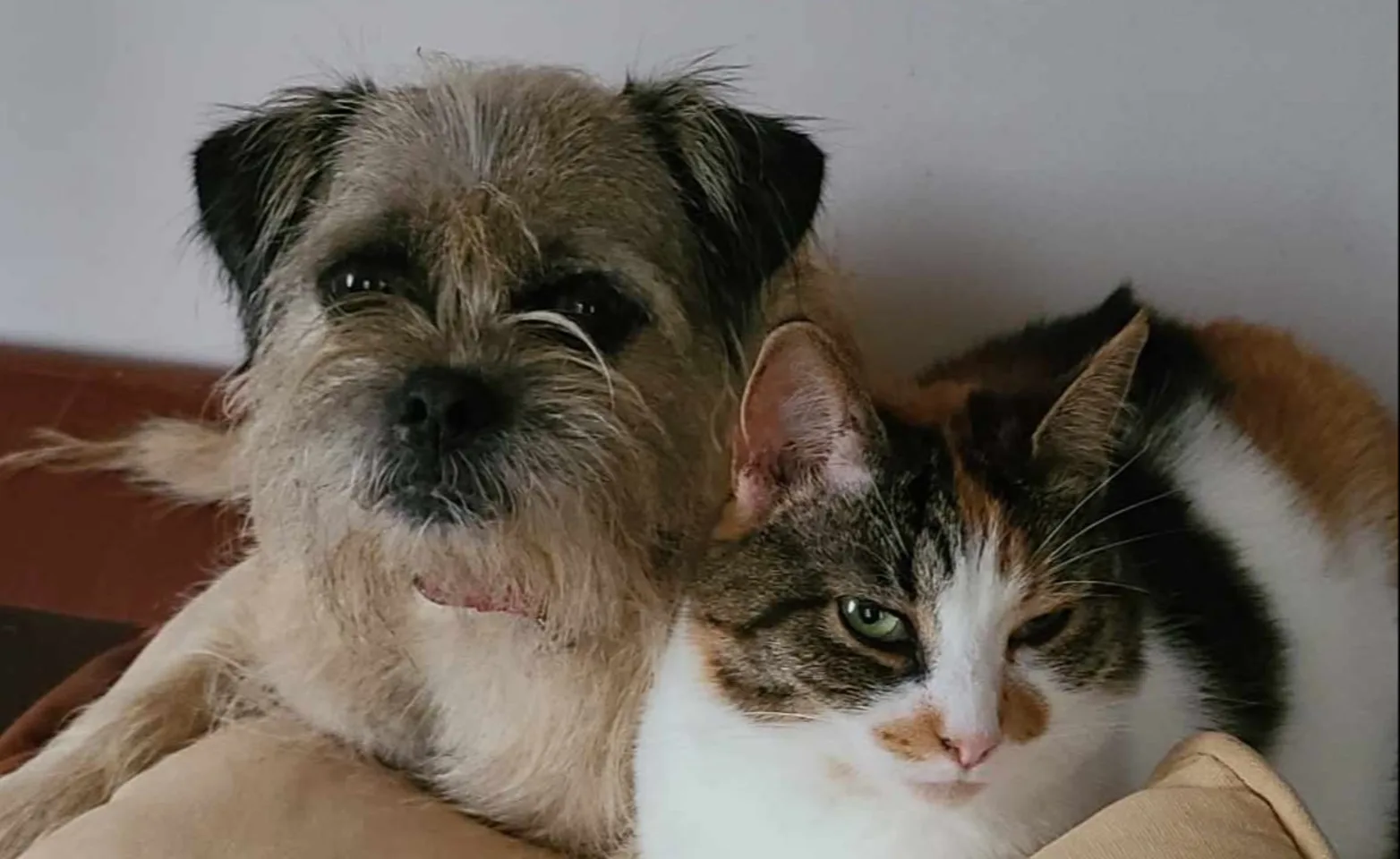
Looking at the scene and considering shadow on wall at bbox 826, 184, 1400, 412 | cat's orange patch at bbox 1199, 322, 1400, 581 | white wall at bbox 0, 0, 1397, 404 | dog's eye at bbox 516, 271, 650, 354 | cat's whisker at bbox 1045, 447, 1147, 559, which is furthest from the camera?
shadow on wall at bbox 826, 184, 1400, 412

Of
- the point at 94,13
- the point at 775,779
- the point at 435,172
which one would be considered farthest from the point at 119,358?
the point at 775,779

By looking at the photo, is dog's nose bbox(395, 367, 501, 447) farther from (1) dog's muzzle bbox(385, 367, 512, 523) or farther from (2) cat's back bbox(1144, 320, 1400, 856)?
(2) cat's back bbox(1144, 320, 1400, 856)

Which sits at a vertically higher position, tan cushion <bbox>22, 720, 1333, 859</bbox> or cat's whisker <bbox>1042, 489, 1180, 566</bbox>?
cat's whisker <bbox>1042, 489, 1180, 566</bbox>

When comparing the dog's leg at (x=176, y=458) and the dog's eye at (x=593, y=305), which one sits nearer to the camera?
the dog's eye at (x=593, y=305)

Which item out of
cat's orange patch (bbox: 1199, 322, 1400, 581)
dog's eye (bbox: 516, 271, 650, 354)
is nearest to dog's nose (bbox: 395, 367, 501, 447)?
dog's eye (bbox: 516, 271, 650, 354)

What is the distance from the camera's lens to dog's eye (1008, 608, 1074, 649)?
1011 mm

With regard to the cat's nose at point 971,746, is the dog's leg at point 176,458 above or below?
below

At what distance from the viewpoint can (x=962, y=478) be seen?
40.8 inches

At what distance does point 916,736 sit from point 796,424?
0.74ft

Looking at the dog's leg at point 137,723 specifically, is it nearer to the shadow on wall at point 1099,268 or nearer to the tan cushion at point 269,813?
the tan cushion at point 269,813

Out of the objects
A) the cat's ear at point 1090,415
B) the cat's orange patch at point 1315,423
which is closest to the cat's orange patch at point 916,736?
the cat's ear at point 1090,415

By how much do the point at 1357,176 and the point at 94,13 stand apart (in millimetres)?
1251

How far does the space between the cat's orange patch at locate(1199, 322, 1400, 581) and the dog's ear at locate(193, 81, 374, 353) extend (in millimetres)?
850

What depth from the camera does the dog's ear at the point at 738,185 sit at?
1206 mm
